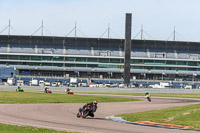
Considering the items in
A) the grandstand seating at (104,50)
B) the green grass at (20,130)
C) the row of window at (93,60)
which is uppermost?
the grandstand seating at (104,50)

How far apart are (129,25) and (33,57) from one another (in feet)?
124

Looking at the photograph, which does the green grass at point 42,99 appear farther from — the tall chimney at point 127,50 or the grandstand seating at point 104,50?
the grandstand seating at point 104,50

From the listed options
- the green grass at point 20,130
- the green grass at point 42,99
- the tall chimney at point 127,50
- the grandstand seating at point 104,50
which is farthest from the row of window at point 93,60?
the green grass at point 20,130

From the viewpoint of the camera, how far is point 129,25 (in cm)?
12838

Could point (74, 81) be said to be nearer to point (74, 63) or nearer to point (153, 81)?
point (74, 63)

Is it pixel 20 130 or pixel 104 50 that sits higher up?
pixel 104 50

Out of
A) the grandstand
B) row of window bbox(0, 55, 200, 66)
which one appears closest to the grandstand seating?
the grandstand

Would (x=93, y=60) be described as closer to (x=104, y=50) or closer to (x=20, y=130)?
(x=104, y=50)

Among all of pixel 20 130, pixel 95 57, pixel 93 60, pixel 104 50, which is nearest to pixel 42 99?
pixel 20 130


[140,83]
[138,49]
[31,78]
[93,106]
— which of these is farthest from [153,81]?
[93,106]

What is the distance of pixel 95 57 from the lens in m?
142

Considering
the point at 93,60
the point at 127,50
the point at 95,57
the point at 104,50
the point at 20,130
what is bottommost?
the point at 20,130

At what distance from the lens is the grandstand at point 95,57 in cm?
14150

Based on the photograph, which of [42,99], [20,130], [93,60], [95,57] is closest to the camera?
[20,130]
